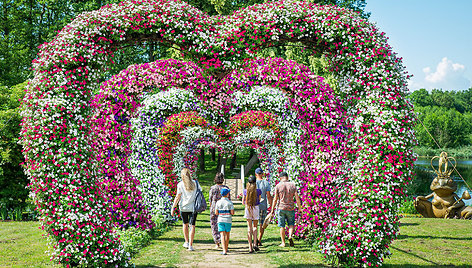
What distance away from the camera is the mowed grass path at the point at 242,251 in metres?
7.73

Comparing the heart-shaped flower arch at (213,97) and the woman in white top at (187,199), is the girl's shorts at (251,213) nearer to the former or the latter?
the woman in white top at (187,199)

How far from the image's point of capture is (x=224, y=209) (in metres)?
8.27

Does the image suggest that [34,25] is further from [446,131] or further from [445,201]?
[446,131]

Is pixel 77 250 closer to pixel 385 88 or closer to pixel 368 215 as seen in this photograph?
pixel 368 215

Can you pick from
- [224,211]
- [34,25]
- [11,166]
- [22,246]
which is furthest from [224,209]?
[34,25]

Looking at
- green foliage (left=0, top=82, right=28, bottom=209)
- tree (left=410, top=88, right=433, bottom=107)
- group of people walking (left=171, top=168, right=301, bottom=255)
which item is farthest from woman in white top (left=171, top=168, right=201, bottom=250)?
tree (left=410, top=88, right=433, bottom=107)

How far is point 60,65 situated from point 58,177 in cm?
191

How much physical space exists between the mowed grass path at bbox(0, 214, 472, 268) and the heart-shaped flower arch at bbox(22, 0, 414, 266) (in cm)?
99

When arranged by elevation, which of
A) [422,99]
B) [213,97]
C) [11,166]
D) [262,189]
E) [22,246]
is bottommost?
[22,246]

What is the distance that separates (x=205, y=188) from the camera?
23.6 metres

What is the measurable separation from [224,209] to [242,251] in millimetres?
1290

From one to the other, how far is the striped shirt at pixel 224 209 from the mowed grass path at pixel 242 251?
0.80m

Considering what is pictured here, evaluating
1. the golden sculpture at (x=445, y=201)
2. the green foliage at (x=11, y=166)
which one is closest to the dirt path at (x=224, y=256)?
the green foliage at (x=11, y=166)

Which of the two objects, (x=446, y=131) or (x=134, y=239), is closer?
(x=134, y=239)
